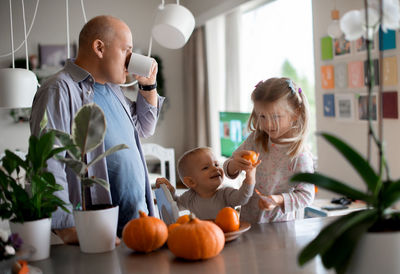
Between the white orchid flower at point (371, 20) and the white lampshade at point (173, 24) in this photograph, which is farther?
the white lampshade at point (173, 24)

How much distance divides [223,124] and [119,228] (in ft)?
12.7

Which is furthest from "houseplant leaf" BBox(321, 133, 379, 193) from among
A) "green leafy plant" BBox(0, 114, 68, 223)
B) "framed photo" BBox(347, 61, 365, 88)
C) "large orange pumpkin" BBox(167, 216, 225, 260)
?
"framed photo" BBox(347, 61, 365, 88)

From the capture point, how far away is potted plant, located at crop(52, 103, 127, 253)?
1.14 metres

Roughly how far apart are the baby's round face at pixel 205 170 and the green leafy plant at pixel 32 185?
0.59 meters

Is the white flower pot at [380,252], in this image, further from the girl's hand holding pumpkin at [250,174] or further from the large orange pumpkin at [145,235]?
the girl's hand holding pumpkin at [250,174]

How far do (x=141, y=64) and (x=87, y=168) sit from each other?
0.68 metres

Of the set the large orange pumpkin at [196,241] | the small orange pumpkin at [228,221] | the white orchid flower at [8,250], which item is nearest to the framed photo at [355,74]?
the small orange pumpkin at [228,221]

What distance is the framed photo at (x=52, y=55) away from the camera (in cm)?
614

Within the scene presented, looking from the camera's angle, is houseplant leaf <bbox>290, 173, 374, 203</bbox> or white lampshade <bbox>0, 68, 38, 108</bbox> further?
white lampshade <bbox>0, 68, 38, 108</bbox>

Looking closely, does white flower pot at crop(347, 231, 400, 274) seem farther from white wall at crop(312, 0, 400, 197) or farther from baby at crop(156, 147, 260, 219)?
white wall at crop(312, 0, 400, 197)

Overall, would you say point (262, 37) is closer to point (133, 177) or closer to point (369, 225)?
point (133, 177)

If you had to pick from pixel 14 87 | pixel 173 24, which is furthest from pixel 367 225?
pixel 14 87

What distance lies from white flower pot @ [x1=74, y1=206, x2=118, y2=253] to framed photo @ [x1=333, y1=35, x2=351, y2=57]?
9.32ft

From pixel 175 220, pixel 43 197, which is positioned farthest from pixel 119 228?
pixel 43 197
